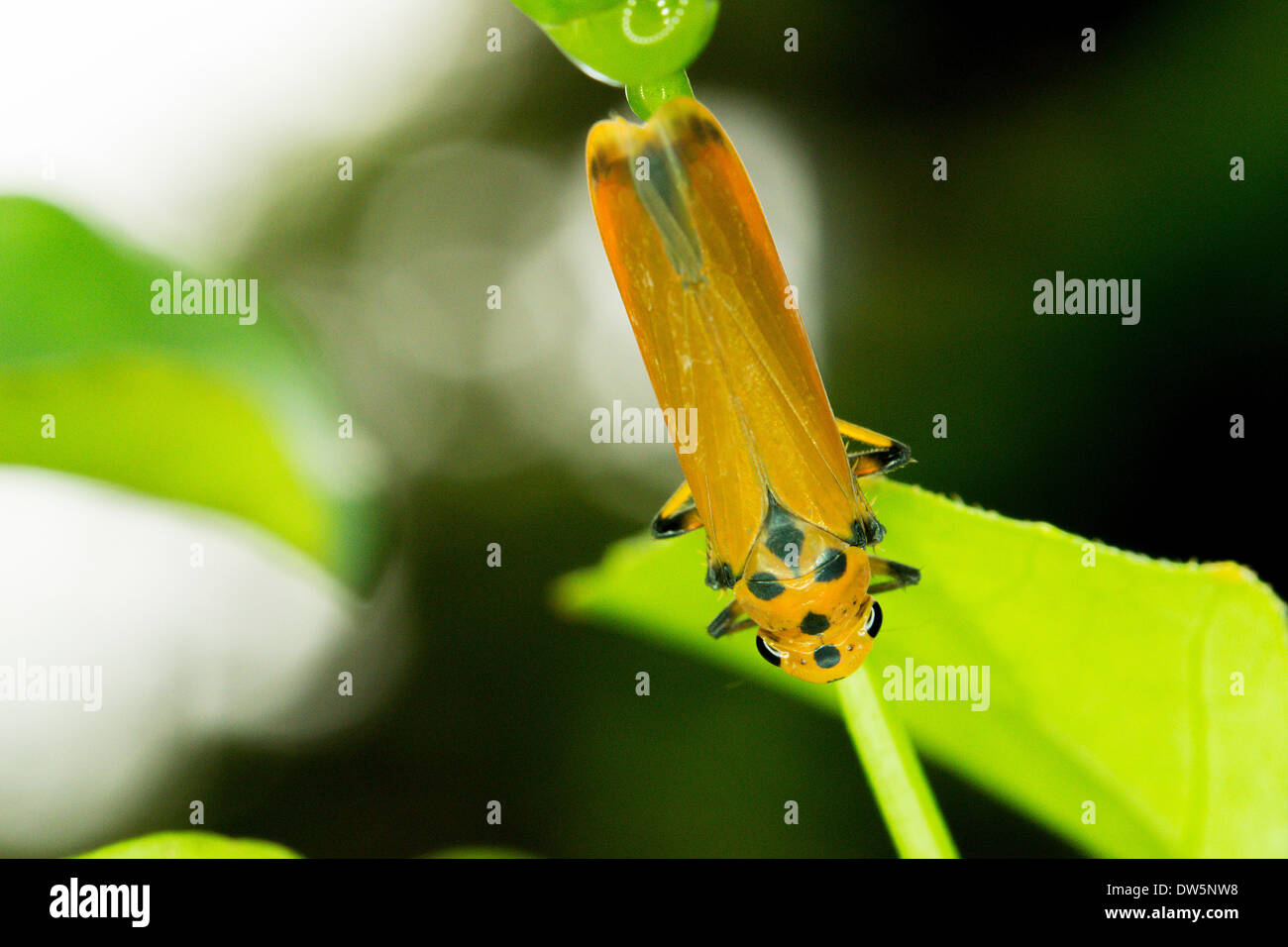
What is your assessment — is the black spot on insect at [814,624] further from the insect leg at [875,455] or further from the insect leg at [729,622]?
the insect leg at [875,455]

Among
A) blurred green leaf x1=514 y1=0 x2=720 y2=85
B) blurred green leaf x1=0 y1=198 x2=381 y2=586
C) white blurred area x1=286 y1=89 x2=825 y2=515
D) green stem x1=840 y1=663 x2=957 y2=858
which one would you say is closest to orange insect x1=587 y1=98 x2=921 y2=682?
green stem x1=840 y1=663 x2=957 y2=858

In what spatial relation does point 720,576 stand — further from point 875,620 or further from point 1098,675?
point 1098,675

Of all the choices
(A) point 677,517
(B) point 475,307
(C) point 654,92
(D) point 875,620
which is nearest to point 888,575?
(D) point 875,620

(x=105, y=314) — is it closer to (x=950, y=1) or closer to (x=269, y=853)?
(x=269, y=853)

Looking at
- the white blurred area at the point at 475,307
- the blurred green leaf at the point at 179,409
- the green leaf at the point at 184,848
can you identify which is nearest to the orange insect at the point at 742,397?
the blurred green leaf at the point at 179,409
